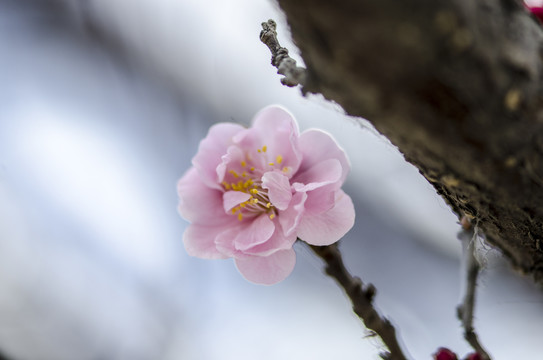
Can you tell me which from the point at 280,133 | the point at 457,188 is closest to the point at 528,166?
the point at 457,188

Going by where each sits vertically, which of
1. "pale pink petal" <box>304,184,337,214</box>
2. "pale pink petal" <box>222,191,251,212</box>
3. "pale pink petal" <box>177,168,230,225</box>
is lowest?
"pale pink petal" <box>177,168,230,225</box>

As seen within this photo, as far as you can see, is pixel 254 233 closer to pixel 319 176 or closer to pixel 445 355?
pixel 319 176

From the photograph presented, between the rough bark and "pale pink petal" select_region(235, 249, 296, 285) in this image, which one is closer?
Answer: the rough bark

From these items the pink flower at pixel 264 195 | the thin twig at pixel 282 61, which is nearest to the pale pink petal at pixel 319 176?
the pink flower at pixel 264 195

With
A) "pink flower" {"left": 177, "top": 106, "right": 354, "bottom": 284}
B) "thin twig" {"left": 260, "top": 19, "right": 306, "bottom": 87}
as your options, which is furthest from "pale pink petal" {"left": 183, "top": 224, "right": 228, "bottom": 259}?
A: "thin twig" {"left": 260, "top": 19, "right": 306, "bottom": 87}

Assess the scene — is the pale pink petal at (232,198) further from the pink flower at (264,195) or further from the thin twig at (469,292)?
the thin twig at (469,292)

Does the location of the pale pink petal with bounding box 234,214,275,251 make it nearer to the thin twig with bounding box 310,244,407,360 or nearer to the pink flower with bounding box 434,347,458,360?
the thin twig with bounding box 310,244,407,360

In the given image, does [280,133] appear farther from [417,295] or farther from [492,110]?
[417,295]
